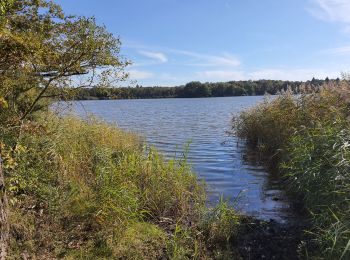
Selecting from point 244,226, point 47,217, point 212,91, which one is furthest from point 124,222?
point 212,91

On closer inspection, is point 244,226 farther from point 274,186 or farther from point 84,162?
point 274,186

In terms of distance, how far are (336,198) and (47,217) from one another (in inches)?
149

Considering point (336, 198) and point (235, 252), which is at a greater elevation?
point (336, 198)

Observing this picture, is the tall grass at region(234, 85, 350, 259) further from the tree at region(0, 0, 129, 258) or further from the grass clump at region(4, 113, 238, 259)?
the tree at region(0, 0, 129, 258)

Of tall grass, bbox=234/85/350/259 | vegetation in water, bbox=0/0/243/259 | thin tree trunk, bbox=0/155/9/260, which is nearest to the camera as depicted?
thin tree trunk, bbox=0/155/9/260

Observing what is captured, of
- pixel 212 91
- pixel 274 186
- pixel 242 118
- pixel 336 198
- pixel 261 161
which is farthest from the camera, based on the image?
pixel 212 91

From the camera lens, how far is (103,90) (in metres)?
7.47

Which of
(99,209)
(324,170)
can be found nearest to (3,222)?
(99,209)

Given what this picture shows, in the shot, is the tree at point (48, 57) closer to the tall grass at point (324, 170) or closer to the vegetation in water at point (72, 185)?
the vegetation in water at point (72, 185)

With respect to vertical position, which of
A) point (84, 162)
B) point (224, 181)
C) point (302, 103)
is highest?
point (302, 103)

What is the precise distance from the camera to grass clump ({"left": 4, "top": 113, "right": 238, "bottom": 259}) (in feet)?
16.4

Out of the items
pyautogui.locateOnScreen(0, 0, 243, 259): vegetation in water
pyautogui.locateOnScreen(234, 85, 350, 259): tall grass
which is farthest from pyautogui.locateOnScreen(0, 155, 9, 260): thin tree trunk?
pyautogui.locateOnScreen(234, 85, 350, 259): tall grass

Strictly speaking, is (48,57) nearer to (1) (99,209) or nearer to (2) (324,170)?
(1) (99,209)

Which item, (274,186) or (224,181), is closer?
(274,186)
